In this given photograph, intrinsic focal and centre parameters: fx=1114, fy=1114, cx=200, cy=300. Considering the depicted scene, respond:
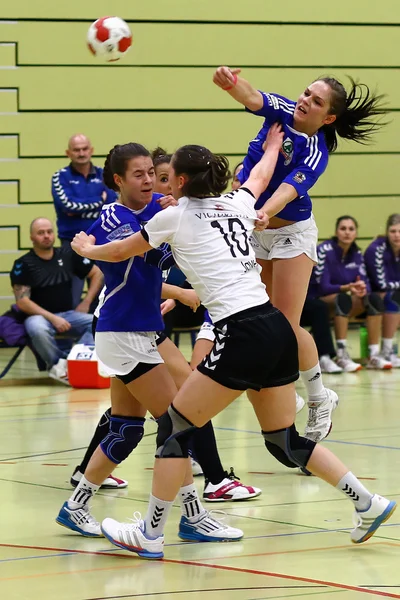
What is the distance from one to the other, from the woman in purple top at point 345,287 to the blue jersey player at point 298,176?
5140mm

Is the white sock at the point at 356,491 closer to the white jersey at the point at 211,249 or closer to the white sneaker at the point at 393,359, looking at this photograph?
the white jersey at the point at 211,249

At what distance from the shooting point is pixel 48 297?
10961 millimetres

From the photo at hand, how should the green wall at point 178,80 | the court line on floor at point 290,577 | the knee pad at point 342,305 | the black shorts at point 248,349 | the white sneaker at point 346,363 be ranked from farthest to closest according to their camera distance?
the green wall at point 178,80 < the knee pad at point 342,305 < the white sneaker at point 346,363 < the black shorts at point 248,349 < the court line on floor at point 290,577

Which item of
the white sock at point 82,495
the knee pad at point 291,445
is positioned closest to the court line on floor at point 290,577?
the knee pad at point 291,445

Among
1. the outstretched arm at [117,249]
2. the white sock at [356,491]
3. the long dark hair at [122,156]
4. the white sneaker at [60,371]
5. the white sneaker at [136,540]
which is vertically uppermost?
the long dark hair at [122,156]

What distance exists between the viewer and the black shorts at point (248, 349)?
4555 millimetres

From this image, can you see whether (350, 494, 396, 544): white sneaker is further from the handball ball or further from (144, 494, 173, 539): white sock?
the handball ball

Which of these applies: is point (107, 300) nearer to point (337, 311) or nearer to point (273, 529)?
point (273, 529)

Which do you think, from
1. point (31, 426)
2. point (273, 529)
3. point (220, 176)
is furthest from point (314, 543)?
point (31, 426)

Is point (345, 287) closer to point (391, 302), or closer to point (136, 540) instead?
point (391, 302)

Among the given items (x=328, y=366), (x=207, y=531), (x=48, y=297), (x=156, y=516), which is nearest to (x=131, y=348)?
(x=156, y=516)

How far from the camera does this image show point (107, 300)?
514cm

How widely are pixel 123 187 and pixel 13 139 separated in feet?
26.6

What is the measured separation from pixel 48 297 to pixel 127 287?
19.6 feet
